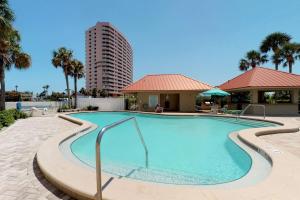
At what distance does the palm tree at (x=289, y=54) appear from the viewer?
30.7 metres

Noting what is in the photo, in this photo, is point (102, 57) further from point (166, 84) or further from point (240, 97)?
point (240, 97)

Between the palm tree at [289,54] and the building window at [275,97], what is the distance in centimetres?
1016

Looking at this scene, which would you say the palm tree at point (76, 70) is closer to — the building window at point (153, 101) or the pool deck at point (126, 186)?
the building window at point (153, 101)

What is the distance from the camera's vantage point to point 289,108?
20.2 meters

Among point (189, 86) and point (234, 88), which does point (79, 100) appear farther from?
point (234, 88)

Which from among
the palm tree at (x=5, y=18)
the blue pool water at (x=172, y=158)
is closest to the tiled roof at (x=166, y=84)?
the blue pool water at (x=172, y=158)

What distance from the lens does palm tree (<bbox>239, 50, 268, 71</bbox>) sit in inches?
1448

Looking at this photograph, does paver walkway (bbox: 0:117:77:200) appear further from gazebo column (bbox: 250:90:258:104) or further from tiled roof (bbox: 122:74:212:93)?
gazebo column (bbox: 250:90:258:104)

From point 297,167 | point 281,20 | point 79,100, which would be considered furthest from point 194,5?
point 79,100

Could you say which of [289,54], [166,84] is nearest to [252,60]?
[289,54]

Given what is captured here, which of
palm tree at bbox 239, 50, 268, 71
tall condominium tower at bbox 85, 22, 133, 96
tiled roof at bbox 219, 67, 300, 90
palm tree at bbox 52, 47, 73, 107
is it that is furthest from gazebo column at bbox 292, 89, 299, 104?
tall condominium tower at bbox 85, 22, 133, 96

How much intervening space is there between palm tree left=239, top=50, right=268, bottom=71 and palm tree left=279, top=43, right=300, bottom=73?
14.9ft

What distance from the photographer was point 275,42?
3459 cm

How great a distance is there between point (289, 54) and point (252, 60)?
721 cm
